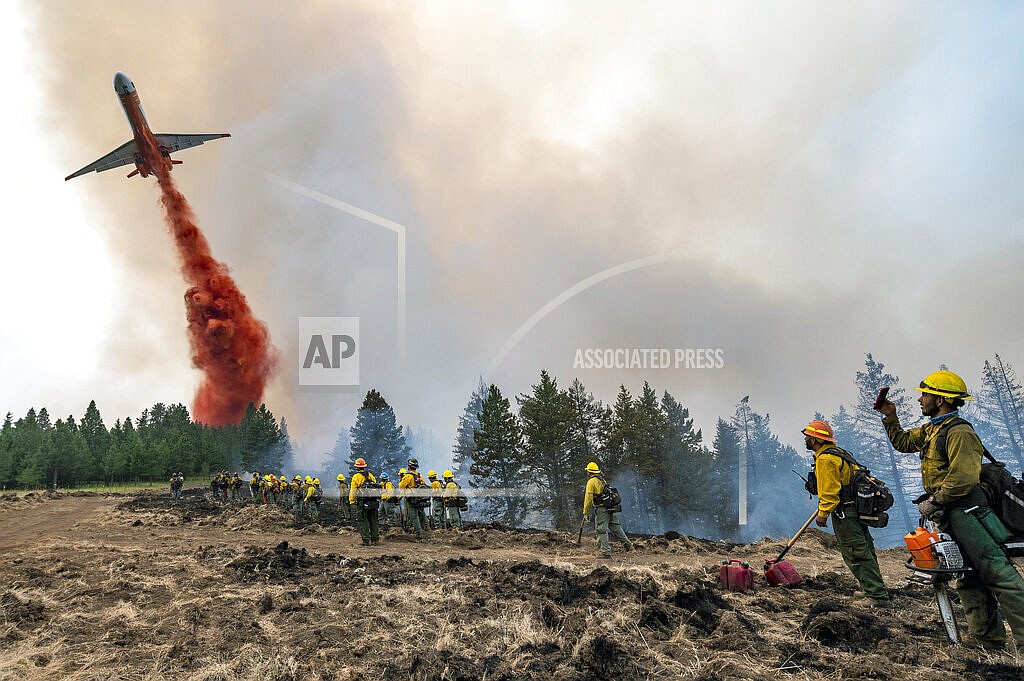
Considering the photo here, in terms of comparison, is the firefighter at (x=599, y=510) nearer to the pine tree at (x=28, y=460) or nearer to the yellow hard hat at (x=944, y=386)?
the yellow hard hat at (x=944, y=386)

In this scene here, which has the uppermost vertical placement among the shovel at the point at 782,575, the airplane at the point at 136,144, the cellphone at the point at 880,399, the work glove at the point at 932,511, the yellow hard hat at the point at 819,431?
the airplane at the point at 136,144

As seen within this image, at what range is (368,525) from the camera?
Result: 48.6 ft

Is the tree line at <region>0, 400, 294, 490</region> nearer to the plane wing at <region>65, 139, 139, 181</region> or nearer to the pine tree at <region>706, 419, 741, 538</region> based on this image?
the plane wing at <region>65, 139, 139, 181</region>

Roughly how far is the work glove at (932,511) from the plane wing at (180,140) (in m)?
45.6

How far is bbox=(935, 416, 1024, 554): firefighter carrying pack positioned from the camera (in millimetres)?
4602

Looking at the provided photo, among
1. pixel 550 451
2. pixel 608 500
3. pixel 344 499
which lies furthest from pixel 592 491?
pixel 550 451

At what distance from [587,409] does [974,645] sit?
3231 centimetres

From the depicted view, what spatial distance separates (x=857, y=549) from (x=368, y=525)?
12.0m

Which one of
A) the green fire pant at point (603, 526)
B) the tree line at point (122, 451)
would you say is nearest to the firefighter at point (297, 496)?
the green fire pant at point (603, 526)

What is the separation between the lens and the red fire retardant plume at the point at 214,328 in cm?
4316

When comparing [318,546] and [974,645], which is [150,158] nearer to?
[318,546]

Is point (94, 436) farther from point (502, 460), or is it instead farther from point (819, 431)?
point (819, 431)

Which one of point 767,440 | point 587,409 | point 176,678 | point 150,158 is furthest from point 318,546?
point 767,440

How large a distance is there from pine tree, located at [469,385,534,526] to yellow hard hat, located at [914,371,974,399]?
31180mm
